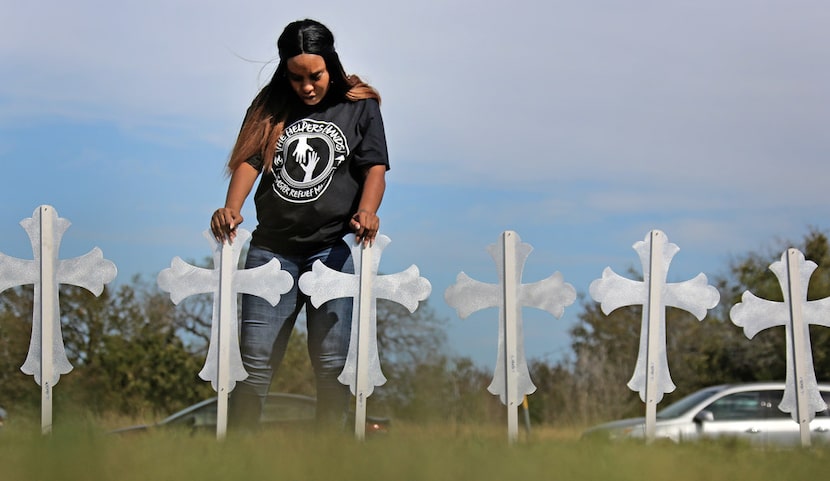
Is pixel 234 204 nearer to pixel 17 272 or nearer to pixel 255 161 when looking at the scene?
pixel 255 161

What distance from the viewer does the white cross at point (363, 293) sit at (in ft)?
14.0

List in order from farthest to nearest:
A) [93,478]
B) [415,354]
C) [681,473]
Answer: [415,354], [681,473], [93,478]

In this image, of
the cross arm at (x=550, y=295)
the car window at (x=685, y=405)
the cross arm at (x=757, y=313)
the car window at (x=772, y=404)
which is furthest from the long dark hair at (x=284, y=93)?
the car window at (x=685, y=405)

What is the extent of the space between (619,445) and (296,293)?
5.15 feet

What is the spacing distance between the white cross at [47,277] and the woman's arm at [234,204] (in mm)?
621

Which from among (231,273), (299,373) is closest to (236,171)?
(231,273)

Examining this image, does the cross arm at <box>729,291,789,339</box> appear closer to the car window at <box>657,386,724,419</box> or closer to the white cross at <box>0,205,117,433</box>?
the white cross at <box>0,205,117,433</box>

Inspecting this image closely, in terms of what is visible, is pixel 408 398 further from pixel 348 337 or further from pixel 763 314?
pixel 763 314

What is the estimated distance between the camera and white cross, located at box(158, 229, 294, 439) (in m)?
4.23

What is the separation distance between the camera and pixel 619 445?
3.84 m

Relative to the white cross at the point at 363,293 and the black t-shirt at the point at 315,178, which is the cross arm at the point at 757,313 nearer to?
the white cross at the point at 363,293

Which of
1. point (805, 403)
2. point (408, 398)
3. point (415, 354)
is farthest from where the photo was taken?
point (805, 403)

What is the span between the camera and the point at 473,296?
14.6 feet

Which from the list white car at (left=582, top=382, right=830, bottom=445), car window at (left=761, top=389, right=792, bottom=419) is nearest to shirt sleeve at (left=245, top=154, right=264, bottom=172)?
white car at (left=582, top=382, right=830, bottom=445)
